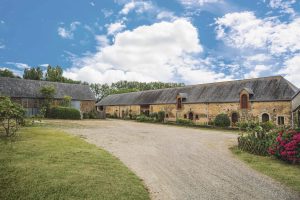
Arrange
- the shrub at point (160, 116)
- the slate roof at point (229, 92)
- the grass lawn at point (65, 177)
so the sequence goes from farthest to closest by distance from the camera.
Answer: the shrub at point (160, 116) → the slate roof at point (229, 92) → the grass lawn at point (65, 177)

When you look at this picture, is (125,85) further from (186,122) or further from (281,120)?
(281,120)

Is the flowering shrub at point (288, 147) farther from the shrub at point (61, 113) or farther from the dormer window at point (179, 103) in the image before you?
the shrub at point (61, 113)

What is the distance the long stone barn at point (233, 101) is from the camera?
22375 mm

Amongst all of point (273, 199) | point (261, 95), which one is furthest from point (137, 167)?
point (261, 95)

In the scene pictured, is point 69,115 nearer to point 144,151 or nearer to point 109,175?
point 144,151

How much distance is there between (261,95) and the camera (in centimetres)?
2441

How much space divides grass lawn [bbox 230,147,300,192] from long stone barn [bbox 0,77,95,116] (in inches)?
1353

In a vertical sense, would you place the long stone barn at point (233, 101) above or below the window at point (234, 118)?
above

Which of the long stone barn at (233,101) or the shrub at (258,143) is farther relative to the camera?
the long stone barn at (233,101)

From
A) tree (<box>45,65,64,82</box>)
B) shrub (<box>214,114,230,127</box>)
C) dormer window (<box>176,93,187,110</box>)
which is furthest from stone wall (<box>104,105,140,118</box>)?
tree (<box>45,65,64,82</box>)

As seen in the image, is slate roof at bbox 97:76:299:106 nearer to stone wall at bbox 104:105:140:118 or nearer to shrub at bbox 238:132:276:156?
stone wall at bbox 104:105:140:118

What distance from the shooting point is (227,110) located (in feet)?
87.5

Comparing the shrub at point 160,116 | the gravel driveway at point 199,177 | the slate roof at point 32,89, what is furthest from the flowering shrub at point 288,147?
the slate roof at point 32,89

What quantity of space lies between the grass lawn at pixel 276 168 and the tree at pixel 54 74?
58435mm
